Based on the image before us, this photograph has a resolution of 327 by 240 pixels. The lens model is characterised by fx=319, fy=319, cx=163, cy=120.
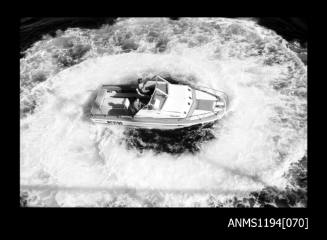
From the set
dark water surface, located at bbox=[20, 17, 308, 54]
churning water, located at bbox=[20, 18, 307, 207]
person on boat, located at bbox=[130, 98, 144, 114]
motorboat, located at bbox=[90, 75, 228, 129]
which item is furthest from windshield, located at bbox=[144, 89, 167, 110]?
dark water surface, located at bbox=[20, 17, 308, 54]

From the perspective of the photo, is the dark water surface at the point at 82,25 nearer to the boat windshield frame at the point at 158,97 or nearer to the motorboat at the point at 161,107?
the motorboat at the point at 161,107

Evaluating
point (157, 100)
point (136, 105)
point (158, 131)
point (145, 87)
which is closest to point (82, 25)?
point (145, 87)

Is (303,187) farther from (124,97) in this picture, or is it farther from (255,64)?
(124,97)

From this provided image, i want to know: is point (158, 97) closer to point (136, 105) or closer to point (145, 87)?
point (145, 87)

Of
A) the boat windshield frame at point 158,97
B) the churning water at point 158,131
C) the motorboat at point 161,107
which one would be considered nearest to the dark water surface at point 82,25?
the churning water at point 158,131

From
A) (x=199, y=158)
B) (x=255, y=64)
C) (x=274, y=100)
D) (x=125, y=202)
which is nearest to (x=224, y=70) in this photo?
(x=255, y=64)
